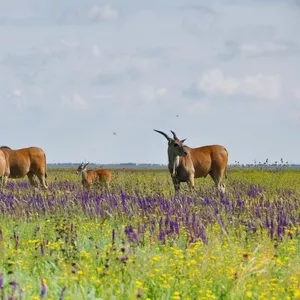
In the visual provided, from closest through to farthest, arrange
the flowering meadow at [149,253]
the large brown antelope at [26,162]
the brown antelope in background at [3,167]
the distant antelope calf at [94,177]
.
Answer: the flowering meadow at [149,253], the brown antelope in background at [3,167], the large brown antelope at [26,162], the distant antelope calf at [94,177]

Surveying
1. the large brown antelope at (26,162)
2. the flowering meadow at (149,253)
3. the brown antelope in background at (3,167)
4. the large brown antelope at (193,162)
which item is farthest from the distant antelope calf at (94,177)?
the flowering meadow at (149,253)

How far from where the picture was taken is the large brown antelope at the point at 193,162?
817 inches

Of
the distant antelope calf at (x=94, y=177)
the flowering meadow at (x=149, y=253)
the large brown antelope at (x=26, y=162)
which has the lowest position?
the flowering meadow at (x=149, y=253)

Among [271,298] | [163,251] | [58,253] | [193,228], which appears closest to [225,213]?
[193,228]

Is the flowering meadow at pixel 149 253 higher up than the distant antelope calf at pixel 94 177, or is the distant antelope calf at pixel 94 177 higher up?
the distant antelope calf at pixel 94 177

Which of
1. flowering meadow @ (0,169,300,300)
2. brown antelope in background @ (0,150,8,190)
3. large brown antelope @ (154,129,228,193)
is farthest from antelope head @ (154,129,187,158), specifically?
flowering meadow @ (0,169,300,300)

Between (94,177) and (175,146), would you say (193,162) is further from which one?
(94,177)

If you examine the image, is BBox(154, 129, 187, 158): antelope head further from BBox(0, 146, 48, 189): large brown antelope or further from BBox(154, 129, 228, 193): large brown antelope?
BBox(0, 146, 48, 189): large brown antelope

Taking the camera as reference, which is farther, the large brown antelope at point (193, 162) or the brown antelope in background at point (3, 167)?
the brown antelope in background at point (3, 167)

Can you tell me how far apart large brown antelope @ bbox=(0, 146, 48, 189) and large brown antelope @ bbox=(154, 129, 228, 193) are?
17.2 ft

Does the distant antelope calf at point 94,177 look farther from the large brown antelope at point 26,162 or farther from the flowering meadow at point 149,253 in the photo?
the flowering meadow at point 149,253

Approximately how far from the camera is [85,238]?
898 centimetres

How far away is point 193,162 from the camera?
23.0 metres

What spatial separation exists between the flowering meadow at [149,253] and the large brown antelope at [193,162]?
7486 mm
